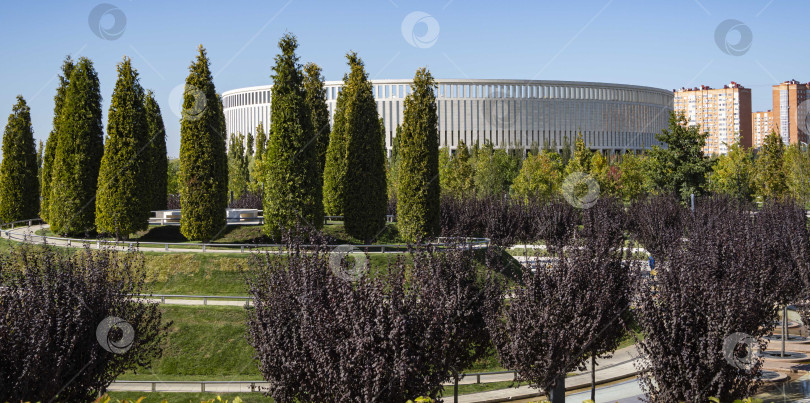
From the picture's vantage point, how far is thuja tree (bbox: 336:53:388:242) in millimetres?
29844

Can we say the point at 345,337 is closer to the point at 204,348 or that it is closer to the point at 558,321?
the point at 558,321

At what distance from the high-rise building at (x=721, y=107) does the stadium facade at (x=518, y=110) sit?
208ft

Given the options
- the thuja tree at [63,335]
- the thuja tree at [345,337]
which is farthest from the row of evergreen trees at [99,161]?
the thuja tree at [345,337]

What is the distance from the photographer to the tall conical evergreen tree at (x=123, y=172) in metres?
29.8

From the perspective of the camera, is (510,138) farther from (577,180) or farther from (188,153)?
(188,153)

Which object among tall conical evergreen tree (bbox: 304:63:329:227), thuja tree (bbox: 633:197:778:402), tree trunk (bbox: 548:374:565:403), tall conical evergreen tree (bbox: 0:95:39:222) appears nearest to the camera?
thuja tree (bbox: 633:197:778:402)

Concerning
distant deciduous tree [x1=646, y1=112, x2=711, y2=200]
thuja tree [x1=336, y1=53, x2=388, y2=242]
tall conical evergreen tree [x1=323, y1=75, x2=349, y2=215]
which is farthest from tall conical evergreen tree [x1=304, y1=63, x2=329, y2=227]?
distant deciduous tree [x1=646, y1=112, x2=711, y2=200]

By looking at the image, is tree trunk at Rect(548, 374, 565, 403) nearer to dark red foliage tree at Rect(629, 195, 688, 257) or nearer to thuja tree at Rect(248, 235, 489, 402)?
thuja tree at Rect(248, 235, 489, 402)

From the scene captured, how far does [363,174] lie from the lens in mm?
29969

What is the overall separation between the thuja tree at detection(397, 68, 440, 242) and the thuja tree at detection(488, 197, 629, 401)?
49.2ft

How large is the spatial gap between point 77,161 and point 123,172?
Answer: 2908 millimetres

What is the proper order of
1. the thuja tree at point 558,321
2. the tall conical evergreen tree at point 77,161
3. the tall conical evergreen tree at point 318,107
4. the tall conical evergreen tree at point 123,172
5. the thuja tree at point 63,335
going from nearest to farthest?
the thuja tree at point 63,335, the thuja tree at point 558,321, the tall conical evergreen tree at point 123,172, the tall conical evergreen tree at point 77,161, the tall conical evergreen tree at point 318,107

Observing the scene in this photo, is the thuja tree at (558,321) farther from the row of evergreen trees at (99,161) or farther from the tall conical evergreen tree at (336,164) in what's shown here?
the tall conical evergreen tree at (336,164)

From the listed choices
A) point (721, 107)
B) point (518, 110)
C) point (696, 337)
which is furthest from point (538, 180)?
point (721, 107)
